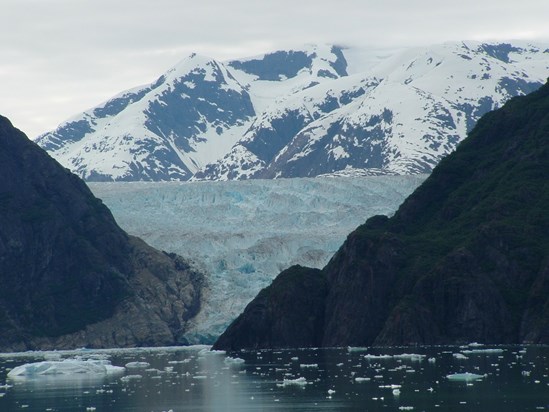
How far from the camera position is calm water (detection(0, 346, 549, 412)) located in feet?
240

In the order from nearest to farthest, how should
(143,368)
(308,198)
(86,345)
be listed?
(143,368) → (86,345) → (308,198)

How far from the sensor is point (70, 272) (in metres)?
157

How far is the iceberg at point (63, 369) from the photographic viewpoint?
100125mm

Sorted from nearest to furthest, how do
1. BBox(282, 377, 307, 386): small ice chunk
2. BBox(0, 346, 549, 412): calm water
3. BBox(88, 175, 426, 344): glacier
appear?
BBox(0, 346, 549, 412): calm water
BBox(282, 377, 307, 386): small ice chunk
BBox(88, 175, 426, 344): glacier

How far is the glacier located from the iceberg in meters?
43.5

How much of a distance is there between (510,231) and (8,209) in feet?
197

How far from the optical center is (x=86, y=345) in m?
147

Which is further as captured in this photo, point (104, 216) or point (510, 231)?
point (104, 216)

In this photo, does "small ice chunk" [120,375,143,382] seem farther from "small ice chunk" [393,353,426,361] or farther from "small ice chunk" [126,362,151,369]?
"small ice chunk" [393,353,426,361]

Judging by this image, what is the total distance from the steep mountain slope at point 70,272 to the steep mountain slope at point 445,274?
23134mm

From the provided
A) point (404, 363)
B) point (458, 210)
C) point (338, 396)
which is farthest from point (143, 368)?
point (458, 210)

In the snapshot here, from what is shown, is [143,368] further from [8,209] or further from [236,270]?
[8,209]

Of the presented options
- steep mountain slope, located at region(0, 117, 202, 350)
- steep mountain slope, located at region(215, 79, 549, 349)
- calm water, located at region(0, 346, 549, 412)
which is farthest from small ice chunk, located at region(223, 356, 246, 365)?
steep mountain slope, located at region(0, 117, 202, 350)

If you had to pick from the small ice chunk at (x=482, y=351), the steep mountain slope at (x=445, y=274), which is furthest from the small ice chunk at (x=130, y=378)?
the steep mountain slope at (x=445, y=274)
